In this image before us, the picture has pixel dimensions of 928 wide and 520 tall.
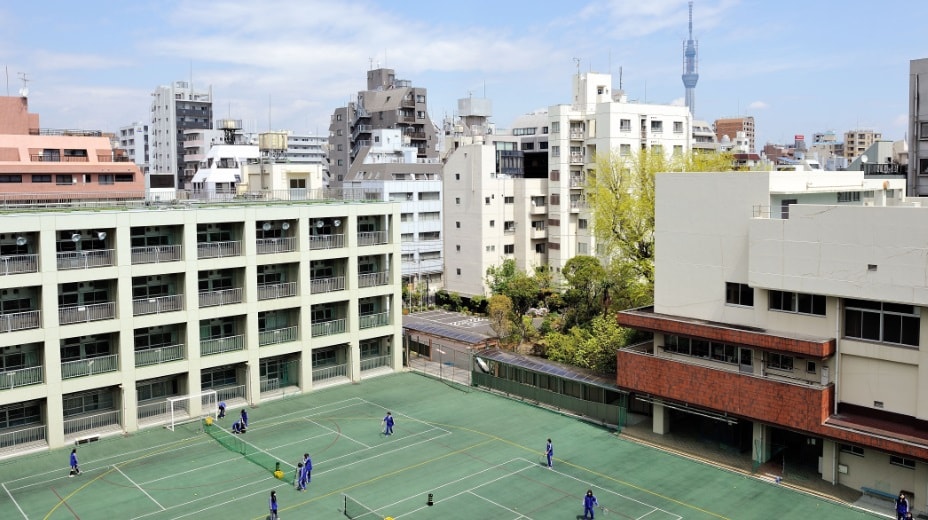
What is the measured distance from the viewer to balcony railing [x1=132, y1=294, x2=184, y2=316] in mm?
38844

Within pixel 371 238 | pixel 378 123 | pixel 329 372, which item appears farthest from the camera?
pixel 378 123

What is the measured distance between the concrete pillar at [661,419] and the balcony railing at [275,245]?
20741mm

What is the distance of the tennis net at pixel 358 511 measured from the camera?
2888cm

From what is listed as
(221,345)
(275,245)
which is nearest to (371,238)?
(275,245)

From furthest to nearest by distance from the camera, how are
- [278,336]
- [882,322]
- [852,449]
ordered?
[278,336]
[852,449]
[882,322]

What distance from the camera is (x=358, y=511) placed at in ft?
95.8

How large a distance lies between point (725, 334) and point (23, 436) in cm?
3065

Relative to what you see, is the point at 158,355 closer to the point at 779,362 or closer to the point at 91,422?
the point at 91,422

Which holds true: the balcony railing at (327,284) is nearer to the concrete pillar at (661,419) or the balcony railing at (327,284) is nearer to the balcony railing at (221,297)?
the balcony railing at (221,297)

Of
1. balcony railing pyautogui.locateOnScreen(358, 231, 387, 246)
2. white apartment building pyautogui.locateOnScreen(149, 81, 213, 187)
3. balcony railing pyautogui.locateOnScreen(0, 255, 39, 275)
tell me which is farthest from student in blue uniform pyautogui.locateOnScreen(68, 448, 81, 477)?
white apartment building pyautogui.locateOnScreen(149, 81, 213, 187)

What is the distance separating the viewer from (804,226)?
30.6 meters

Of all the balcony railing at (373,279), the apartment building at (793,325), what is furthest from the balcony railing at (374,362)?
the apartment building at (793,325)

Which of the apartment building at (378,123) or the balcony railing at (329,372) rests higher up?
the apartment building at (378,123)

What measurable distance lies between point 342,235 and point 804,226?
24.9 metres
